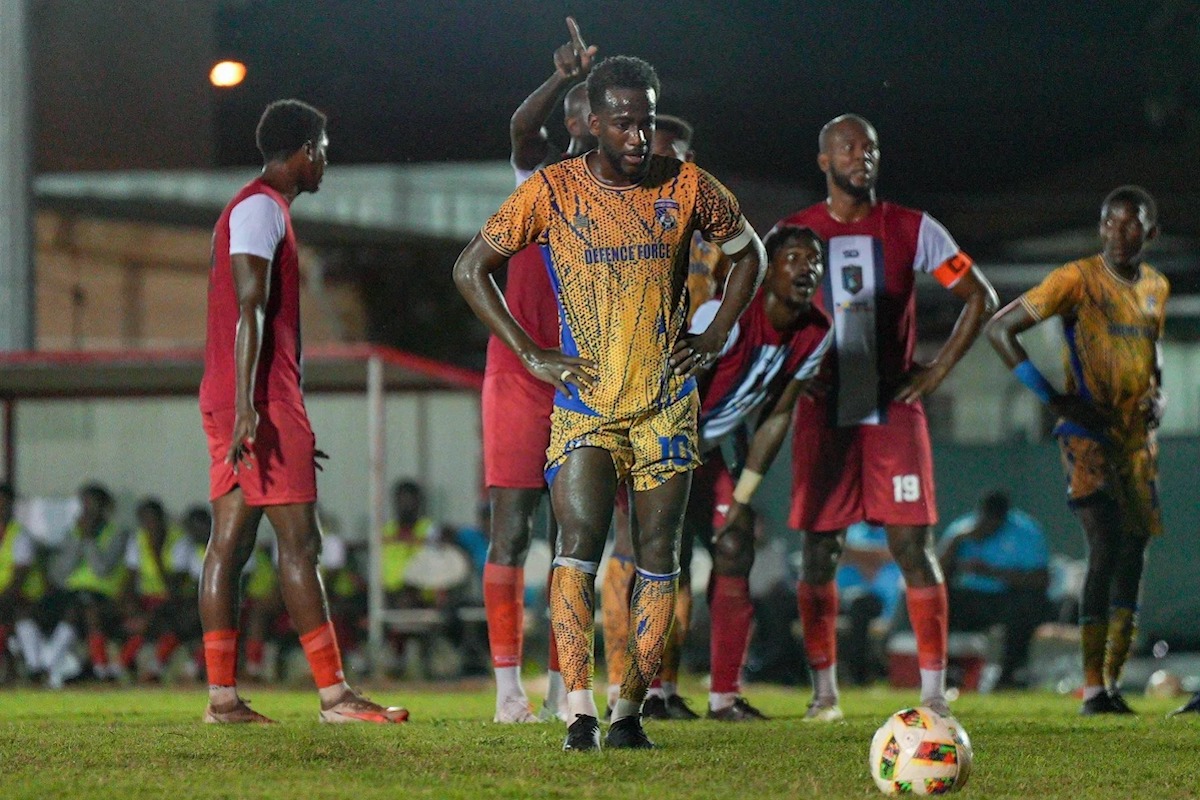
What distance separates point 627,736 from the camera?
5332 millimetres

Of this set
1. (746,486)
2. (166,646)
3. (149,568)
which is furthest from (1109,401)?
(149,568)

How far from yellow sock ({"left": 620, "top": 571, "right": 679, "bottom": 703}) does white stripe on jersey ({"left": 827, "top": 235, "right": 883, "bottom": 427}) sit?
83.8 inches

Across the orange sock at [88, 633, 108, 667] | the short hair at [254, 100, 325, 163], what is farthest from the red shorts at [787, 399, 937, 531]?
the orange sock at [88, 633, 108, 667]

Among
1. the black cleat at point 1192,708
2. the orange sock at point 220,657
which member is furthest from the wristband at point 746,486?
the orange sock at point 220,657

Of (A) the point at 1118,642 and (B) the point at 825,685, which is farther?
(A) the point at 1118,642

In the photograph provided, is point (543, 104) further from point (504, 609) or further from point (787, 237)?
point (504, 609)

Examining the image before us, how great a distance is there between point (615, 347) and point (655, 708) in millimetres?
2292

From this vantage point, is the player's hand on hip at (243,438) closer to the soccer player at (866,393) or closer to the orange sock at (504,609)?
the orange sock at (504,609)

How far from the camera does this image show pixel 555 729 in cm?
603

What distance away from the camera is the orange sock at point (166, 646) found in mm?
14438

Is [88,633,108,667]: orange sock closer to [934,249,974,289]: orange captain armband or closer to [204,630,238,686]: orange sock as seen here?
[204,630,238,686]: orange sock

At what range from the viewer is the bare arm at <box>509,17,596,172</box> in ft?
22.3

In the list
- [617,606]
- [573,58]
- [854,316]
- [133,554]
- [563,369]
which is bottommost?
[617,606]

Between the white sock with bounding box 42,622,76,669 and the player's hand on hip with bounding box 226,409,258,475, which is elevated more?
the player's hand on hip with bounding box 226,409,258,475
